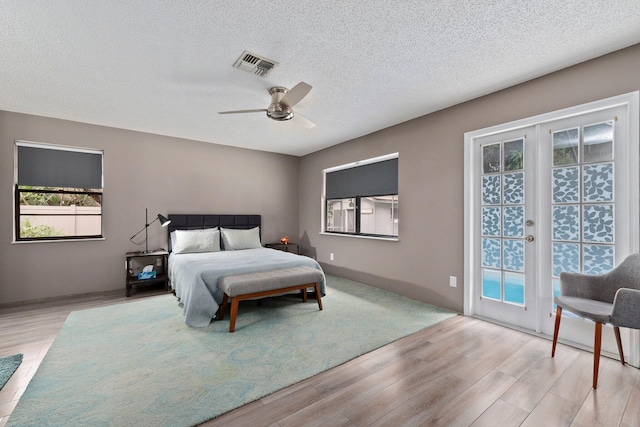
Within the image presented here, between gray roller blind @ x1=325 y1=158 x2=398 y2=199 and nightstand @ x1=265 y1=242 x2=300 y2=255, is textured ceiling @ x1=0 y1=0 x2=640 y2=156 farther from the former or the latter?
nightstand @ x1=265 y1=242 x2=300 y2=255

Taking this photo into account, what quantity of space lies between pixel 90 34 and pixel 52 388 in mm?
2557

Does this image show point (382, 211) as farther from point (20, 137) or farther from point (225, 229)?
point (20, 137)

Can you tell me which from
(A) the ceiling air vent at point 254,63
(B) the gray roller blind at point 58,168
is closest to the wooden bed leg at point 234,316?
(A) the ceiling air vent at point 254,63

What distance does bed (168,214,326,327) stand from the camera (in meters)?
2.94

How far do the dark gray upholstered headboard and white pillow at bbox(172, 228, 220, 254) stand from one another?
0.33 meters

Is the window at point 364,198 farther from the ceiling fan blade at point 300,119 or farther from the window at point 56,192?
the window at point 56,192

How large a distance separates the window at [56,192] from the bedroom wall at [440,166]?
4145mm

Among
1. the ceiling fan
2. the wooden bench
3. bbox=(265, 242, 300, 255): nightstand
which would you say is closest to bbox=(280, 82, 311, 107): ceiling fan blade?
the ceiling fan

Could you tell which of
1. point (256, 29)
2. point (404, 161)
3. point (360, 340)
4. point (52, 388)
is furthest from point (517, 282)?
point (52, 388)

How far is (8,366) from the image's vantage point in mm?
2090

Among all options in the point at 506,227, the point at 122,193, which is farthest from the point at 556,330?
the point at 122,193

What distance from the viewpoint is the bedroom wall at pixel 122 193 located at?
3621mm

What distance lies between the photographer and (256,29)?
2031 mm

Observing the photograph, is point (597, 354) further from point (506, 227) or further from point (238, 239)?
point (238, 239)
